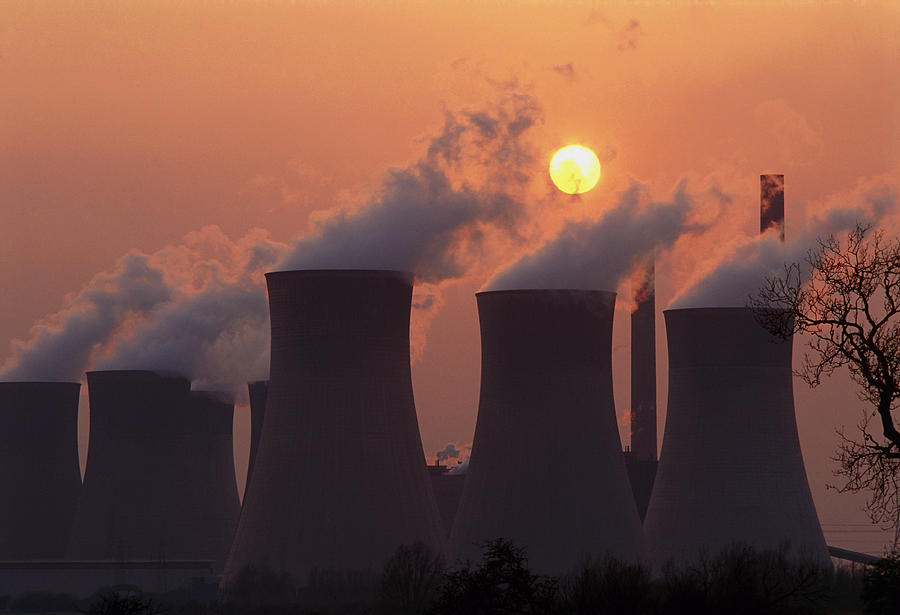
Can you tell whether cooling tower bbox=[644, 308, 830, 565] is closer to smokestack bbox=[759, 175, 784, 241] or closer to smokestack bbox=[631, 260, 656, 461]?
smokestack bbox=[759, 175, 784, 241]

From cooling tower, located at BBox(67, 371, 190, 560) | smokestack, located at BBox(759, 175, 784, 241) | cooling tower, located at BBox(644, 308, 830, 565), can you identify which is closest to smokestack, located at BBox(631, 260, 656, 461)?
smokestack, located at BBox(759, 175, 784, 241)

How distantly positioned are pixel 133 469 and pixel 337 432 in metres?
12.1

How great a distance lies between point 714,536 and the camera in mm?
31688

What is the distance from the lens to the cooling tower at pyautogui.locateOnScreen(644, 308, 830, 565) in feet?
102

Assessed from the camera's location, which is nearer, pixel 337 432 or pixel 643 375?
pixel 337 432

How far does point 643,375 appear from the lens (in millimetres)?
46000

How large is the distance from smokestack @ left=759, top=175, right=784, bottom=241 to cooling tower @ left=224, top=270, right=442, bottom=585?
1541 centimetres

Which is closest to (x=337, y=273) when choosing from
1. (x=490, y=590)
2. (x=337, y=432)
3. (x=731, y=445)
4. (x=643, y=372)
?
(x=337, y=432)

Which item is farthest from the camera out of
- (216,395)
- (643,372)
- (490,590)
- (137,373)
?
(643,372)

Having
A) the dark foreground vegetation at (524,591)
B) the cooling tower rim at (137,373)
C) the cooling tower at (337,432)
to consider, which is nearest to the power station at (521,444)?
the cooling tower at (337,432)

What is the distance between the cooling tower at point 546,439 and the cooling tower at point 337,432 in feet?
3.68

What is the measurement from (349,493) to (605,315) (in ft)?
16.4

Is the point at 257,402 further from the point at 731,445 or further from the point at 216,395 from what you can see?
the point at 731,445

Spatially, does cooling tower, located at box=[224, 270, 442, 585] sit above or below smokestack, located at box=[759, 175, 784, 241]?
below
